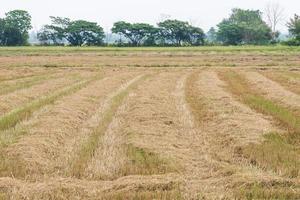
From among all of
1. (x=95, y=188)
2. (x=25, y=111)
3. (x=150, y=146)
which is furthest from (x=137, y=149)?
(x=25, y=111)

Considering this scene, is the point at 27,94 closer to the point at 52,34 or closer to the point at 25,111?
the point at 25,111

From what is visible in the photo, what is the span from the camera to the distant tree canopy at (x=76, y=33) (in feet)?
329

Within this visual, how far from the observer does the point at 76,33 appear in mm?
101000

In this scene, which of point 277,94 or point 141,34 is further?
point 141,34

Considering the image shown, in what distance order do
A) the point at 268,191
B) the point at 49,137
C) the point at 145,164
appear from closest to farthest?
the point at 268,191
the point at 145,164
the point at 49,137

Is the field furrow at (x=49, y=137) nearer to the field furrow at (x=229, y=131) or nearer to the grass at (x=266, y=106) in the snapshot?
the field furrow at (x=229, y=131)

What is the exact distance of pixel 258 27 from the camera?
106062mm

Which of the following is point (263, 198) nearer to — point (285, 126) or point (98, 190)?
point (98, 190)

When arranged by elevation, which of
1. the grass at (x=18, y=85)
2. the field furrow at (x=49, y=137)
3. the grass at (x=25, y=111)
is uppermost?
the field furrow at (x=49, y=137)

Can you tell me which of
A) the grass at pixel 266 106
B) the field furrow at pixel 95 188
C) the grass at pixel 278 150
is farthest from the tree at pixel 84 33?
the field furrow at pixel 95 188

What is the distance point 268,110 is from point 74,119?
5668 mm

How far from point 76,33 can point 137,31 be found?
12166 mm

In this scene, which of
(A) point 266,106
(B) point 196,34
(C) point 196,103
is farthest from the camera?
(B) point 196,34

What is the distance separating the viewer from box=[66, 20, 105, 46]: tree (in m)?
99.9
